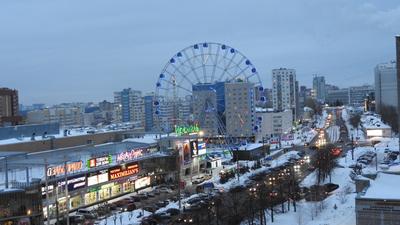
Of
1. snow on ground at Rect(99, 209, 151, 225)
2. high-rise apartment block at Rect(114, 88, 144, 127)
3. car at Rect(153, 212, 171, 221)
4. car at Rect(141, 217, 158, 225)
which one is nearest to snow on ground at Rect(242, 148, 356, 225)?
car at Rect(153, 212, 171, 221)

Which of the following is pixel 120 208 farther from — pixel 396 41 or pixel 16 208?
pixel 396 41

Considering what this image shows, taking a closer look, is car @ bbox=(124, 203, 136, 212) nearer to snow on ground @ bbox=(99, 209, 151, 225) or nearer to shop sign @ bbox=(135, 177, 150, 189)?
snow on ground @ bbox=(99, 209, 151, 225)

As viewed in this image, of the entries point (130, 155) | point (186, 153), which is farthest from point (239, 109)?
point (130, 155)

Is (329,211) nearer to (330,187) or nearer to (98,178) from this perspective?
(330,187)

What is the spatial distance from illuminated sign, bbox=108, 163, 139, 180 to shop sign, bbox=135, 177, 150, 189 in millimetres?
695

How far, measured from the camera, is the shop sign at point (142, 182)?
3381 cm

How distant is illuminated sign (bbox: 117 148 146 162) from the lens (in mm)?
32297

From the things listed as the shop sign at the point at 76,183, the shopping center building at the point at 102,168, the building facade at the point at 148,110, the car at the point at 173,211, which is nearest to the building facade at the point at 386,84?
the building facade at the point at 148,110

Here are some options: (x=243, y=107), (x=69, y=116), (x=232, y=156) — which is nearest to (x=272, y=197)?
(x=232, y=156)

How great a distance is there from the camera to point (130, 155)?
3344 centimetres

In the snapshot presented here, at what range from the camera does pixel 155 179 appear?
118 feet

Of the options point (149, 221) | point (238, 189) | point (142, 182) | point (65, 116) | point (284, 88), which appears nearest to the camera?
point (149, 221)

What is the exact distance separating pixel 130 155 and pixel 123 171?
1.44 metres

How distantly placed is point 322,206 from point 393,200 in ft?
32.4
